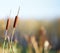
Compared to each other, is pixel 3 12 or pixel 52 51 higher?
pixel 3 12

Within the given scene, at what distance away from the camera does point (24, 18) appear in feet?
3.48

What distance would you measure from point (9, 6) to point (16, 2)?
0.20 feet

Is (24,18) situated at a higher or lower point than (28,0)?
lower

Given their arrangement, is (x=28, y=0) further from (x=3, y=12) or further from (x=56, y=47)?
(x=56, y=47)

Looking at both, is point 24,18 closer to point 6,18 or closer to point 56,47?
point 6,18

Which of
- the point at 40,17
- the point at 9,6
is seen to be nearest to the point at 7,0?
the point at 9,6

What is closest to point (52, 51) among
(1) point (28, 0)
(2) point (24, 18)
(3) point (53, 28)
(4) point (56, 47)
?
(4) point (56, 47)

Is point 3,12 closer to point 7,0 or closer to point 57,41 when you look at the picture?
point 7,0

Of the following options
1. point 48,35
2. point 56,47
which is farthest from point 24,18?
point 56,47

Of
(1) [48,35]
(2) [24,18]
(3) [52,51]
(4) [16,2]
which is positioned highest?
(4) [16,2]

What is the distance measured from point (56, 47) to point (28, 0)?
1.35 ft

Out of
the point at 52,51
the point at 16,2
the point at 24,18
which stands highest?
the point at 16,2

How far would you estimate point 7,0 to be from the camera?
41.2 inches

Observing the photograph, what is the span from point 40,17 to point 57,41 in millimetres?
222
